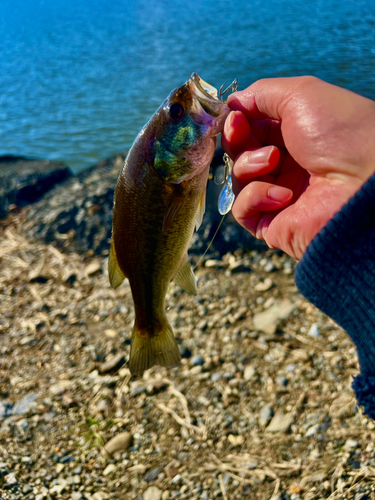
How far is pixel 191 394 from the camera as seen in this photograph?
12.4 ft

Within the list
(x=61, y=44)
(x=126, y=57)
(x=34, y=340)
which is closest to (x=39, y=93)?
(x=126, y=57)

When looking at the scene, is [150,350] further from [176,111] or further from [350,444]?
[350,444]

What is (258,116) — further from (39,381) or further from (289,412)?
(39,381)

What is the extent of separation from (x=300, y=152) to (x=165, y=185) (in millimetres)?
775

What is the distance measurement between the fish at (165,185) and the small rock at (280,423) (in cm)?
174

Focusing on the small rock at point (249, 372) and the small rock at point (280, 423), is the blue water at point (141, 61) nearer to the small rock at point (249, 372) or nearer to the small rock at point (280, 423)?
the small rock at point (249, 372)

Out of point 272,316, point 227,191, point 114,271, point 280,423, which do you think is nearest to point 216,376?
point 280,423

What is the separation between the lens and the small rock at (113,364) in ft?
13.5

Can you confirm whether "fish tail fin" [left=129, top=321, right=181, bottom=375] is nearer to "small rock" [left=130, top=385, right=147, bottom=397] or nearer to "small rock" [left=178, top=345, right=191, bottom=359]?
"small rock" [left=130, top=385, right=147, bottom=397]

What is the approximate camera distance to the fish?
80.7 inches

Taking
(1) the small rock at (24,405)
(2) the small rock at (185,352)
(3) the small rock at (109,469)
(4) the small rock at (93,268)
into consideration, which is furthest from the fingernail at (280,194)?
(4) the small rock at (93,268)

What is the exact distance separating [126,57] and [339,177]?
17.5 meters

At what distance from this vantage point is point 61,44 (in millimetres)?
21484

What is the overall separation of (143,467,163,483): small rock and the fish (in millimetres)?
1654
